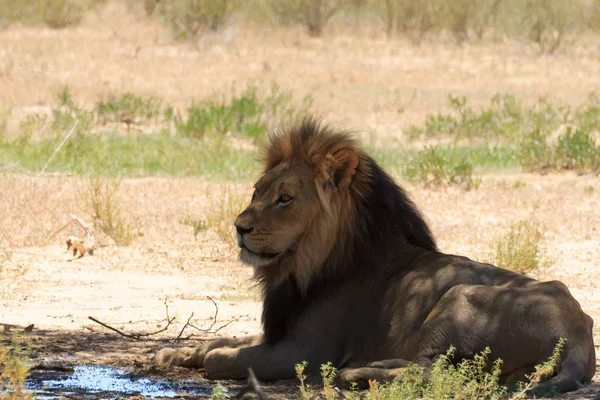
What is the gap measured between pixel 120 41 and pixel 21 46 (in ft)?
10.3

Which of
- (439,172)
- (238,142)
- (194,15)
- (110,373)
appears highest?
(194,15)

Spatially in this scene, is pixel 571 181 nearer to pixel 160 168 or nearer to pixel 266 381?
pixel 160 168

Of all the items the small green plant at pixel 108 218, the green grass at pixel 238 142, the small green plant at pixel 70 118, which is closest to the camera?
the small green plant at pixel 108 218

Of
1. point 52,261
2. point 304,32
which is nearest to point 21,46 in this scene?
point 304,32

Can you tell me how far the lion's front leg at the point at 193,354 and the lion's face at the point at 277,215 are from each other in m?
0.52

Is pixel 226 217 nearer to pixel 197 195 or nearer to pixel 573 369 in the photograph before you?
pixel 197 195

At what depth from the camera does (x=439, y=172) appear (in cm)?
1423

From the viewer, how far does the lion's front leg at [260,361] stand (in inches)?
211

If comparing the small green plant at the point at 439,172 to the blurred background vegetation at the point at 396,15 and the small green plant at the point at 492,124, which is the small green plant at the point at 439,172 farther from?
the blurred background vegetation at the point at 396,15

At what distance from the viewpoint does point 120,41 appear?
98.4 ft

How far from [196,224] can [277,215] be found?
18.7 feet

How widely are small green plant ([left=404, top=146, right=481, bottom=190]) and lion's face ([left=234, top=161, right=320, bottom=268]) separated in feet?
27.5

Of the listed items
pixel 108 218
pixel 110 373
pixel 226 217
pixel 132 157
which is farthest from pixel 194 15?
pixel 110 373

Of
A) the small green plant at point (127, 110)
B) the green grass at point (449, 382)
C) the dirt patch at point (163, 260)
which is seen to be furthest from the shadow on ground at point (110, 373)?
the small green plant at point (127, 110)
